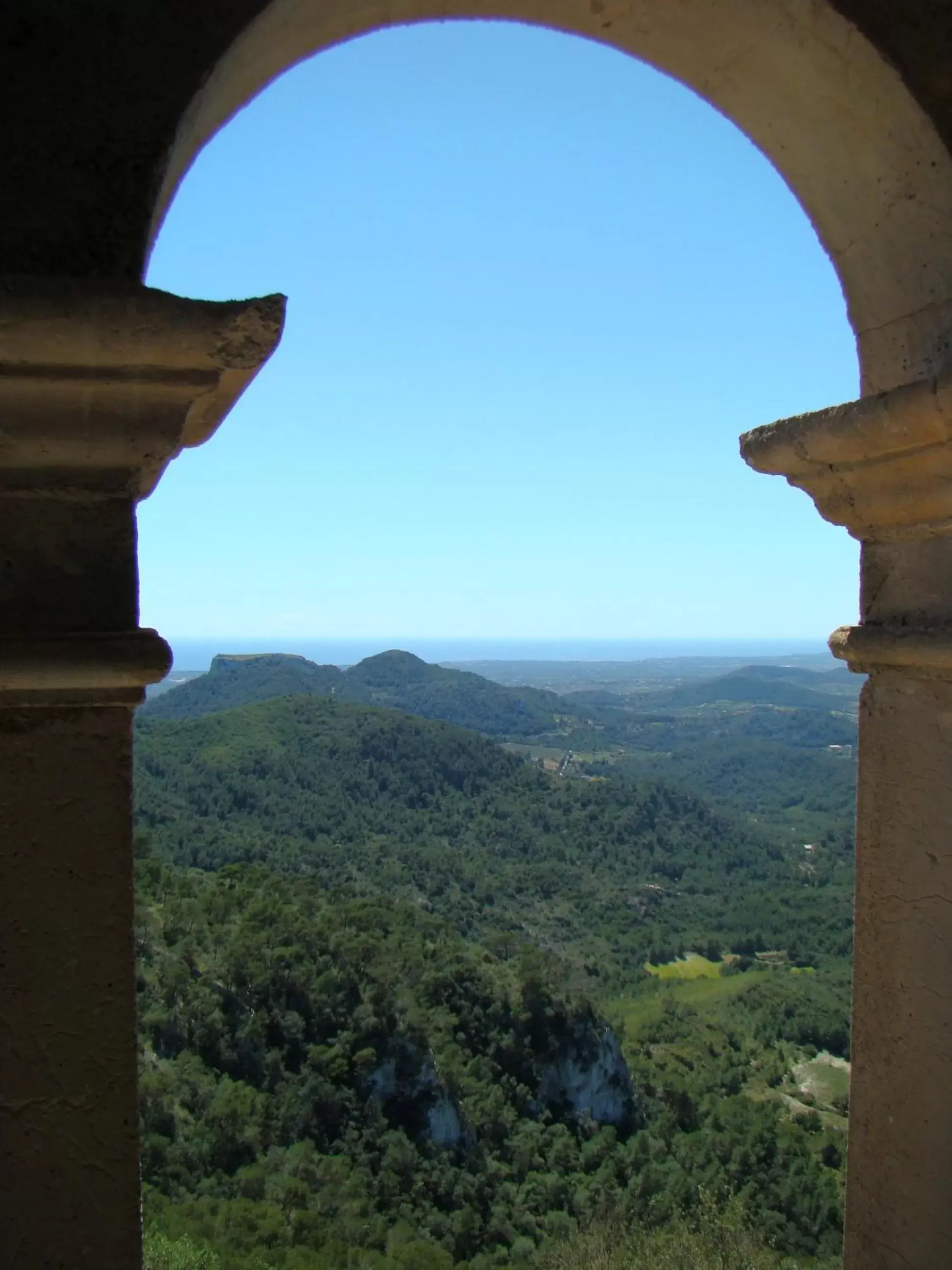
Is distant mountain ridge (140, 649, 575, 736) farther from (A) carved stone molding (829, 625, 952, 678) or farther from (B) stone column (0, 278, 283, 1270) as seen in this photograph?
(B) stone column (0, 278, 283, 1270)

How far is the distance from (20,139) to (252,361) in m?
0.52

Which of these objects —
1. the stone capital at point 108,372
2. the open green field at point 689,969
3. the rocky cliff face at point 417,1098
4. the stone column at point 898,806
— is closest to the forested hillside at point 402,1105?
the rocky cliff face at point 417,1098

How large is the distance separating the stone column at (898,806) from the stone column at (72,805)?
1322 mm

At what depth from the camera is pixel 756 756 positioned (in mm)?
132625

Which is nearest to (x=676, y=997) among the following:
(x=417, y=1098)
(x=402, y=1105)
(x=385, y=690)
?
(x=417, y=1098)

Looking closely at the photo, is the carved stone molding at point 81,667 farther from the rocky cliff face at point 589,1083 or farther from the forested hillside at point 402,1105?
the rocky cliff face at point 589,1083

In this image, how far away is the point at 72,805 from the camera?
5.76 ft

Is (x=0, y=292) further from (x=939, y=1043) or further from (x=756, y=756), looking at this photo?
(x=756, y=756)

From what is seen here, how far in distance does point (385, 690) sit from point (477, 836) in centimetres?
6748

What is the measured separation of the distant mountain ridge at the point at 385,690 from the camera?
106 metres

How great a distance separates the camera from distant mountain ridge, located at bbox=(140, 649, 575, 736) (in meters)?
106

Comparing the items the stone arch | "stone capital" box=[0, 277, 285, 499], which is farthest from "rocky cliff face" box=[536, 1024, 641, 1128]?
"stone capital" box=[0, 277, 285, 499]

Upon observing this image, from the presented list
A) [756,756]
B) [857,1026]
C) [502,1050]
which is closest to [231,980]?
[502,1050]

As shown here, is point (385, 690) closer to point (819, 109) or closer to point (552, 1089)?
point (552, 1089)
